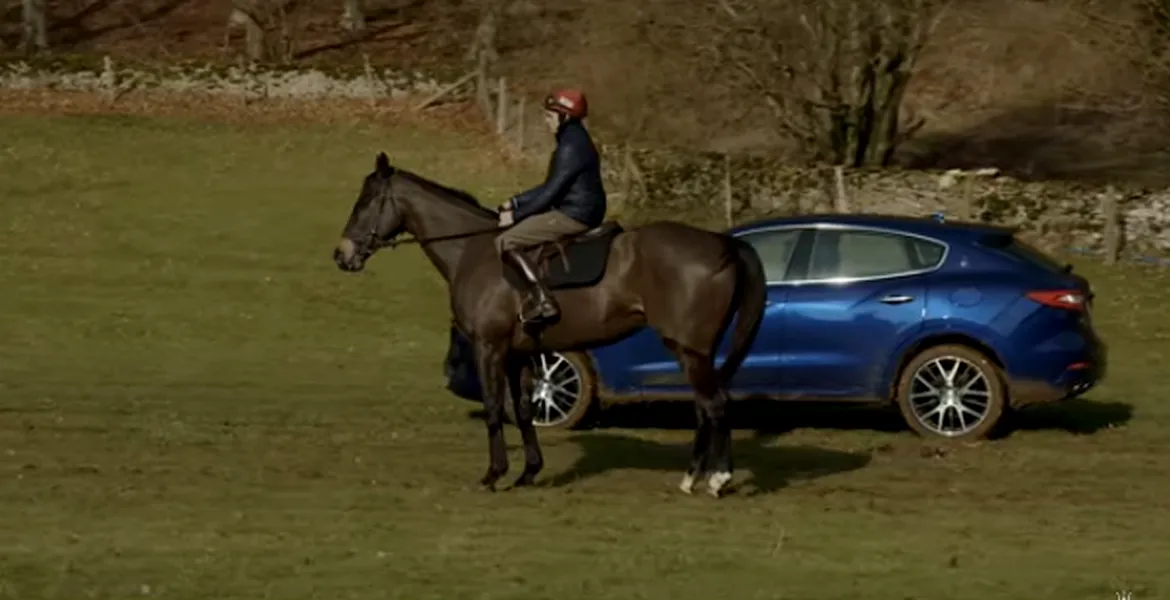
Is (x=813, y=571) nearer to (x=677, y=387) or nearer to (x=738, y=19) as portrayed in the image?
(x=677, y=387)

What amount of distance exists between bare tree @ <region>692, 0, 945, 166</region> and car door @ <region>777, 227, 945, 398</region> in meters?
19.0

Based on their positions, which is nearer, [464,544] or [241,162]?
[464,544]

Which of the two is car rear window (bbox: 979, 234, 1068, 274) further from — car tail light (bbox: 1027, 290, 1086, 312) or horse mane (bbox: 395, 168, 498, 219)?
horse mane (bbox: 395, 168, 498, 219)

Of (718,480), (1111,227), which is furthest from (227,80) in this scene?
(718,480)

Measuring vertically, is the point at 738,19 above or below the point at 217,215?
above

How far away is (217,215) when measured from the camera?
38.4 m

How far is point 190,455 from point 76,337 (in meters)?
10.4

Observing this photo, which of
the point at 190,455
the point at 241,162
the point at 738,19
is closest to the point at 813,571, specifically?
the point at 190,455

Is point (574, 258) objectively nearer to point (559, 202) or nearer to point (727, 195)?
point (559, 202)

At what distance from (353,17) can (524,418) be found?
54.7 meters

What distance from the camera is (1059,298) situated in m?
17.6

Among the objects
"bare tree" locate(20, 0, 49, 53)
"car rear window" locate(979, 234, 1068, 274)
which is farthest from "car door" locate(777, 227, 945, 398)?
"bare tree" locate(20, 0, 49, 53)

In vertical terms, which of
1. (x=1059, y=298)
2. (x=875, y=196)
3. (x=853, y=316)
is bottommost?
(x=875, y=196)

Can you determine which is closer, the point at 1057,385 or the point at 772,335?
the point at 1057,385
